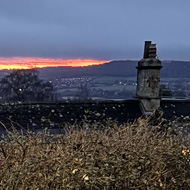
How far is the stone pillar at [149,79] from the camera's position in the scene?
33.4 feet

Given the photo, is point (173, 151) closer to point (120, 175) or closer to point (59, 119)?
point (120, 175)

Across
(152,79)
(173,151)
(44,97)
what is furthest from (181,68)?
(173,151)

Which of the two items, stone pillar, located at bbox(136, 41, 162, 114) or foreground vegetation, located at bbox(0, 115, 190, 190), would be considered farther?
stone pillar, located at bbox(136, 41, 162, 114)

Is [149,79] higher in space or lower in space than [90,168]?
higher

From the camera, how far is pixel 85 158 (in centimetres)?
309

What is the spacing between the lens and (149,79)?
10328 mm

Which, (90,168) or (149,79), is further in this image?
(149,79)

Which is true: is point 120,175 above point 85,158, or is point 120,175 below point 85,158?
below

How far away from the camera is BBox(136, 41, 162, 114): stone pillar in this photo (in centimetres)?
1018

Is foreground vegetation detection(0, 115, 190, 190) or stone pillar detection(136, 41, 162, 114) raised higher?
stone pillar detection(136, 41, 162, 114)

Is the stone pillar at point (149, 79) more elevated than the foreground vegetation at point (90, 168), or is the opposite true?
the stone pillar at point (149, 79)

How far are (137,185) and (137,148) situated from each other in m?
0.77

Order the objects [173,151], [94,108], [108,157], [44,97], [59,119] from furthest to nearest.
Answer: [44,97] → [94,108] → [59,119] → [173,151] → [108,157]

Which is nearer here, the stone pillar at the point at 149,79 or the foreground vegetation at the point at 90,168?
the foreground vegetation at the point at 90,168
